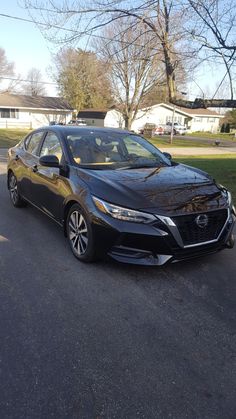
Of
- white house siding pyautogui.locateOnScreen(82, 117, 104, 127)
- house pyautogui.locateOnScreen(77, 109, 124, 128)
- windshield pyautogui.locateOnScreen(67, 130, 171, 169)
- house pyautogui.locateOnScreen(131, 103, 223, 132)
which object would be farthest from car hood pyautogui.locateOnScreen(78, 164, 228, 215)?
white house siding pyautogui.locateOnScreen(82, 117, 104, 127)

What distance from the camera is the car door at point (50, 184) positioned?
15.6 ft

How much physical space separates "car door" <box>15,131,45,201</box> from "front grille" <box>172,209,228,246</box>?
2937 millimetres

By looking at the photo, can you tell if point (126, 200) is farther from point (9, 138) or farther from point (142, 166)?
point (9, 138)

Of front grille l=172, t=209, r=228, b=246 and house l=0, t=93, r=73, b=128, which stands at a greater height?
house l=0, t=93, r=73, b=128

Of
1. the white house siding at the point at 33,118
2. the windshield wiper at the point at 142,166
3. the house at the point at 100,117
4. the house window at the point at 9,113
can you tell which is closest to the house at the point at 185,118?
the house at the point at 100,117

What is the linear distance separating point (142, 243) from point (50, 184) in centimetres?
196

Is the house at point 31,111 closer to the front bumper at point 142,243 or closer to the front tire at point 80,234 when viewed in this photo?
the front tire at point 80,234

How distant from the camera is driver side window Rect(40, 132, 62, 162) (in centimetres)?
509

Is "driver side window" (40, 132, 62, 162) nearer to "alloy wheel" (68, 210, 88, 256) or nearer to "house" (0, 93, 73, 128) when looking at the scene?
"alloy wheel" (68, 210, 88, 256)

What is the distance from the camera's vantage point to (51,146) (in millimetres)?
5398

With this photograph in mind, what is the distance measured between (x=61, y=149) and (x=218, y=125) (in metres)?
70.5

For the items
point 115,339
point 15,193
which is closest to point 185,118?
point 15,193

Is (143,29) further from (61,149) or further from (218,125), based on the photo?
(218,125)

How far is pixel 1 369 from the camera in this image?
248 cm
